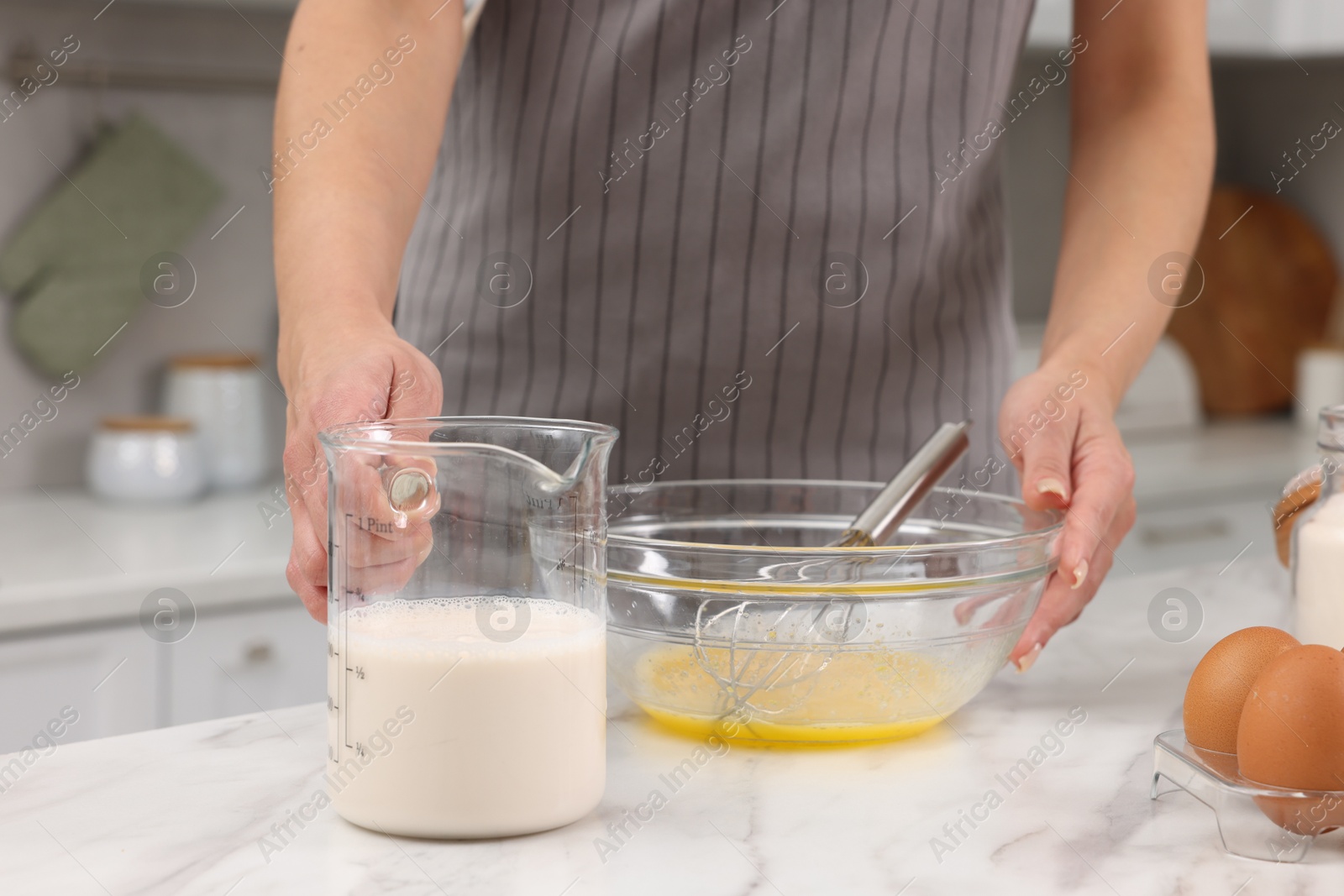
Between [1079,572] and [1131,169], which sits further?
[1131,169]

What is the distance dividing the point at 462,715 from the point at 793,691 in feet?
0.60

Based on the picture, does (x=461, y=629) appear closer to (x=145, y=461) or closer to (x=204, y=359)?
(x=145, y=461)

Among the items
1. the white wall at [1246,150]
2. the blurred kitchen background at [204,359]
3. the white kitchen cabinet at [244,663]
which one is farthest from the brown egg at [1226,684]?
the white wall at [1246,150]

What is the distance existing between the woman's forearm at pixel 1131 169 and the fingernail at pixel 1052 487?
19 centimetres

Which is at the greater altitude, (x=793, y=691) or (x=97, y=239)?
(x=97, y=239)

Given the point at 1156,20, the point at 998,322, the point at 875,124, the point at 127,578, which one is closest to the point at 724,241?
the point at 875,124

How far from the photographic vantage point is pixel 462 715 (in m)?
0.48

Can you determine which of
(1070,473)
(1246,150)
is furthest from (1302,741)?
(1246,150)

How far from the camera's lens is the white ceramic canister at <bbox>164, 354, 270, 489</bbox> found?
180 cm

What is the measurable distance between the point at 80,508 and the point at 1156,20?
4.62ft

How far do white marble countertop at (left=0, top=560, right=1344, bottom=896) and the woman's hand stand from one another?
0.21ft

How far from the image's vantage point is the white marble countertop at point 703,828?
466 mm

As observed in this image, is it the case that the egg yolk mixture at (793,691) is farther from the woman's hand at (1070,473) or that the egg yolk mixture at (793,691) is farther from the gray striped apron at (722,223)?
the gray striped apron at (722,223)

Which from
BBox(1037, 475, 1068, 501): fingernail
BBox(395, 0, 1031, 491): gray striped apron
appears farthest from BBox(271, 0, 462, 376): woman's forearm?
BBox(1037, 475, 1068, 501): fingernail
